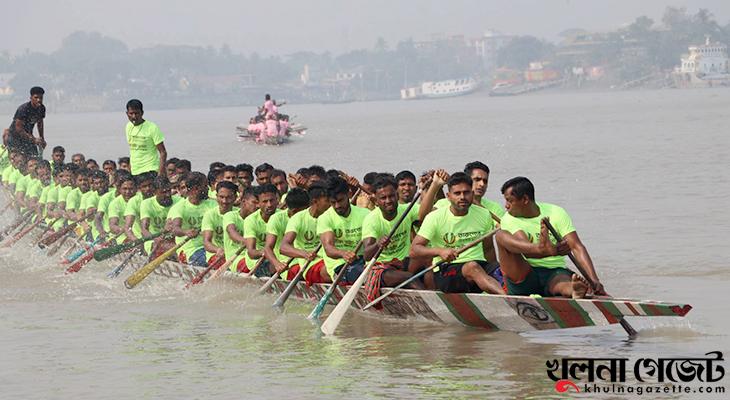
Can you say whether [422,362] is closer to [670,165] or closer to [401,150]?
[670,165]

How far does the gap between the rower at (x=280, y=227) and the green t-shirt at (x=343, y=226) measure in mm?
666

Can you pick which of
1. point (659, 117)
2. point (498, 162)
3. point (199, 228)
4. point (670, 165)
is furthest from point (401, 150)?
point (199, 228)

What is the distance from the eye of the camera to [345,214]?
12359 mm

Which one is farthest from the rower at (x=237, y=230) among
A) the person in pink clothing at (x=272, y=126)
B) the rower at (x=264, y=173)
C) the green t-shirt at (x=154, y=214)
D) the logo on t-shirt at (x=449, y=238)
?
the person in pink clothing at (x=272, y=126)

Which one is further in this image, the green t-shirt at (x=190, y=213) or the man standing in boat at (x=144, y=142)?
the man standing in boat at (x=144, y=142)

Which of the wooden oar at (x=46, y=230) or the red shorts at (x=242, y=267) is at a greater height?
the red shorts at (x=242, y=267)

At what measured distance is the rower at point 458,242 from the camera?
1091cm

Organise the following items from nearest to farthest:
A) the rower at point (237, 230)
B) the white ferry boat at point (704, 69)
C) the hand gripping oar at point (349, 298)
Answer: the hand gripping oar at point (349, 298)
the rower at point (237, 230)
the white ferry boat at point (704, 69)

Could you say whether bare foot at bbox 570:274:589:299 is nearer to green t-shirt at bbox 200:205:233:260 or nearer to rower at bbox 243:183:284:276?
rower at bbox 243:183:284:276

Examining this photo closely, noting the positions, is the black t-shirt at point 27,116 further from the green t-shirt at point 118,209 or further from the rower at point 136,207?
the rower at point 136,207

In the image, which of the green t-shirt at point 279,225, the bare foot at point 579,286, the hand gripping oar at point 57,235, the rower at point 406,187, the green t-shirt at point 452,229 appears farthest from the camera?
the hand gripping oar at point 57,235

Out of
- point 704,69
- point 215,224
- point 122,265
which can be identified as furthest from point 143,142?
point 704,69

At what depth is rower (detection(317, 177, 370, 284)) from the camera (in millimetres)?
12242

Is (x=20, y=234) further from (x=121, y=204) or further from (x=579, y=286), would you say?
(x=579, y=286)
